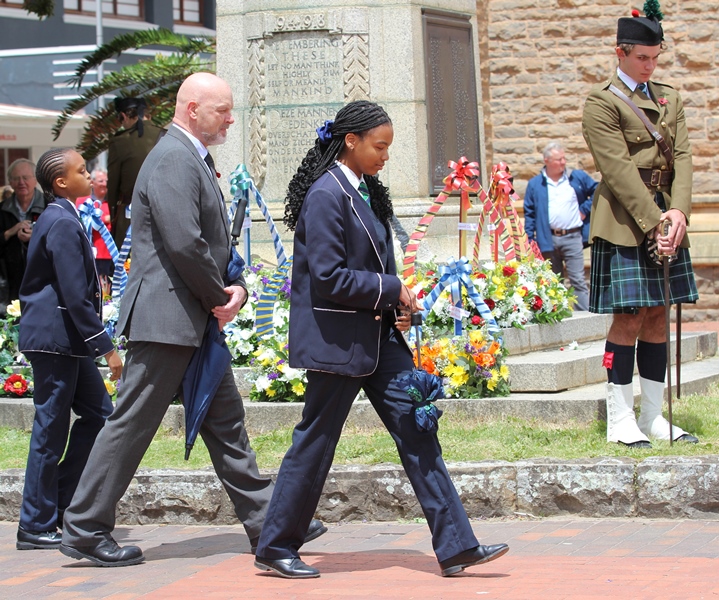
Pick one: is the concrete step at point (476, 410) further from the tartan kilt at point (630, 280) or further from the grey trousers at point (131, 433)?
the grey trousers at point (131, 433)

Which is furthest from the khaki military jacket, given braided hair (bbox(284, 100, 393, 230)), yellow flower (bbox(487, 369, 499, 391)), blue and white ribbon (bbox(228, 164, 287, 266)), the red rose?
the red rose

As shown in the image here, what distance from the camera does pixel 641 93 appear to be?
274 inches

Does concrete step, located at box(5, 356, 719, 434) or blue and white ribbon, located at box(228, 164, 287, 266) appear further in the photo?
blue and white ribbon, located at box(228, 164, 287, 266)

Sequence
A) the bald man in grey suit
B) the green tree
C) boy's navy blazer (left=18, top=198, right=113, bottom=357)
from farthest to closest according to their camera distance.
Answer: the green tree → boy's navy blazer (left=18, top=198, right=113, bottom=357) → the bald man in grey suit

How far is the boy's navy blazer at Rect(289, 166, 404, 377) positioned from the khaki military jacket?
194 centimetres

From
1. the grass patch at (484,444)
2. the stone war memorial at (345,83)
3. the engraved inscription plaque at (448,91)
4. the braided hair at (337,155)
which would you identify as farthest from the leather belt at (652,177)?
the engraved inscription plaque at (448,91)

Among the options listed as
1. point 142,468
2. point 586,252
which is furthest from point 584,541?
point 586,252

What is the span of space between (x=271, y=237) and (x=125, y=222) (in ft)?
7.51

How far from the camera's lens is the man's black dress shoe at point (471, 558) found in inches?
203

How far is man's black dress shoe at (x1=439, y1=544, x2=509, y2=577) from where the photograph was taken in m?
5.15

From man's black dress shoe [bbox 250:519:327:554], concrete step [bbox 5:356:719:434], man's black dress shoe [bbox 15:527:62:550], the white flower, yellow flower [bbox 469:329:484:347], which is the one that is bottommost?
man's black dress shoe [bbox 15:527:62:550]

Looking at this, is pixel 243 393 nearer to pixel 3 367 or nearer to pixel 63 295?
pixel 3 367

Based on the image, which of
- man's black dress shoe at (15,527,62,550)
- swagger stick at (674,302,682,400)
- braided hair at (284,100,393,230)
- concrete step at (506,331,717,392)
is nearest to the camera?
braided hair at (284,100,393,230)

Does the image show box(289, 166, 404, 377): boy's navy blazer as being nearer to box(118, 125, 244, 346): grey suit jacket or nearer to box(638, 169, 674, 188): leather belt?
box(118, 125, 244, 346): grey suit jacket
